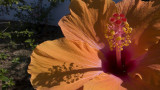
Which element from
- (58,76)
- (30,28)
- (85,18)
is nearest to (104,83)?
(58,76)

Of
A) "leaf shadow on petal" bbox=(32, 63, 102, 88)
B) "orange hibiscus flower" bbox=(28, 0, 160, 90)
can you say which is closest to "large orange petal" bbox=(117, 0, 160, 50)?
"orange hibiscus flower" bbox=(28, 0, 160, 90)

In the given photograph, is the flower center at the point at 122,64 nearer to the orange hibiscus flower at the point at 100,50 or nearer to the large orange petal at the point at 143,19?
the orange hibiscus flower at the point at 100,50

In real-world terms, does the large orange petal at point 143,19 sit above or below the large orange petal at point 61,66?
above

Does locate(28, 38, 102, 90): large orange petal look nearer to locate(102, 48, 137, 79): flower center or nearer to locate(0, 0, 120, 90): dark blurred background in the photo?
locate(102, 48, 137, 79): flower center

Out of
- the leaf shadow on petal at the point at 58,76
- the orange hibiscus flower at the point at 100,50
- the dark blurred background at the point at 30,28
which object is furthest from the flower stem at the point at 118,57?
the dark blurred background at the point at 30,28

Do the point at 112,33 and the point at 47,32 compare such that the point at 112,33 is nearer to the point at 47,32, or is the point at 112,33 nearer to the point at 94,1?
the point at 94,1

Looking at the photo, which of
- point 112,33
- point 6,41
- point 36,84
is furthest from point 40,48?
point 6,41

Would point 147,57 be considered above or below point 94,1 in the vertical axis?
below
